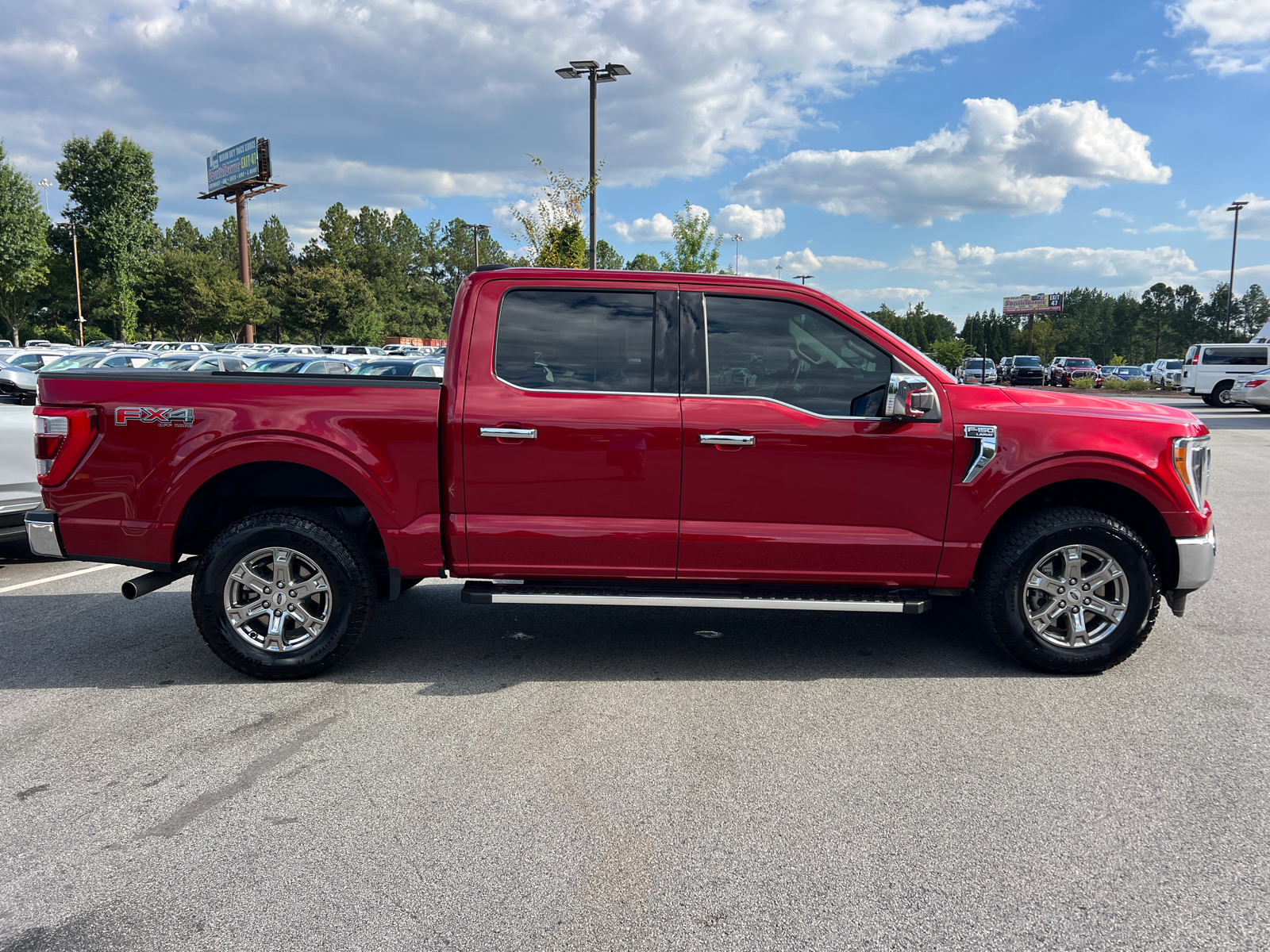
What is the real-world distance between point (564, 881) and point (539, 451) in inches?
85.5

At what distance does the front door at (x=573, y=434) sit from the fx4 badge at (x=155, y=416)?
55.9 inches

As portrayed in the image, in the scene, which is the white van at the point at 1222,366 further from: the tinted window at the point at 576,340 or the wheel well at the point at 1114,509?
the tinted window at the point at 576,340

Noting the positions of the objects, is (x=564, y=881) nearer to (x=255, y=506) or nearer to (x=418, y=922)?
(x=418, y=922)

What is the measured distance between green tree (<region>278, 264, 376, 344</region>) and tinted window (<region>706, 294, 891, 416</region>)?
6533 centimetres

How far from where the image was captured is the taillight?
447 centimetres

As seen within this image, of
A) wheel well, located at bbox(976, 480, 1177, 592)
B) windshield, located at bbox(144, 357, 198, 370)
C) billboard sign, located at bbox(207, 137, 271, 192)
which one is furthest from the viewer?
→ billboard sign, located at bbox(207, 137, 271, 192)

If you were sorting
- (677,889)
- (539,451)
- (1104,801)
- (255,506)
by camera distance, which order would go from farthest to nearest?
(255,506) < (539,451) < (1104,801) < (677,889)

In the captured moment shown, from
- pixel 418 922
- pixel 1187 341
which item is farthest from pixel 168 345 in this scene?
pixel 1187 341

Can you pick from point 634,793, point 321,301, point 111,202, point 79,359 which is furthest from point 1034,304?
point 634,793

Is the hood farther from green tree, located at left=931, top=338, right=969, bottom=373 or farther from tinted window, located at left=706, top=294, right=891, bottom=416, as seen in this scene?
green tree, located at left=931, top=338, right=969, bottom=373

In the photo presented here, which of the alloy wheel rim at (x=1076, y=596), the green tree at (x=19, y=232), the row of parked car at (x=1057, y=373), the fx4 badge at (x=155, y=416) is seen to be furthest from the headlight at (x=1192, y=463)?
the green tree at (x=19, y=232)

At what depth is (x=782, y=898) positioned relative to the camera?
8.91ft

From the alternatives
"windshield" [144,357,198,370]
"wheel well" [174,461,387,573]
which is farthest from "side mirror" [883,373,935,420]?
"windshield" [144,357,198,370]

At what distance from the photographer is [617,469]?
14.6 ft
